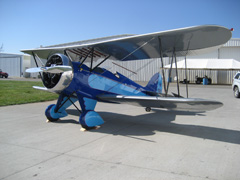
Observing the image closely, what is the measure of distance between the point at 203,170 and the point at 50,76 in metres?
4.50

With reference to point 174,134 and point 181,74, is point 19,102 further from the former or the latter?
point 181,74

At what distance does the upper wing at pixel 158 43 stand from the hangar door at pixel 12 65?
5180 cm

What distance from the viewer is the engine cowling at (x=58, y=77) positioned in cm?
565

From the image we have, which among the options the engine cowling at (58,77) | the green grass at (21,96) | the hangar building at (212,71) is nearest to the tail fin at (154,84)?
the engine cowling at (58,77)

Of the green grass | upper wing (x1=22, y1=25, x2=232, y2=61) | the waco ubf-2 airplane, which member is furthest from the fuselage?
the green grass

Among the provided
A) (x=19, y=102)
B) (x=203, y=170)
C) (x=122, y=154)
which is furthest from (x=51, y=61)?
(x=19, y=102)

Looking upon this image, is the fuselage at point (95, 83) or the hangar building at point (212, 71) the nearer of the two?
the fuselage at point (95, 83)

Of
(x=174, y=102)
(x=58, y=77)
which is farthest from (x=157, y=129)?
(x=58, y=77)

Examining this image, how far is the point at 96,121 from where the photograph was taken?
5.84 metres

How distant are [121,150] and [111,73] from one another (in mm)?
3106

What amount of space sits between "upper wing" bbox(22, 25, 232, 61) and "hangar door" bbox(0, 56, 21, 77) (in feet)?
170

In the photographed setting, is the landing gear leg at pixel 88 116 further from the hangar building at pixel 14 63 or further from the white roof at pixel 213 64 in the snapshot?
the hangar building at pixel 14 63

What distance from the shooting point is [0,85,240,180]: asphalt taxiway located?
322cm

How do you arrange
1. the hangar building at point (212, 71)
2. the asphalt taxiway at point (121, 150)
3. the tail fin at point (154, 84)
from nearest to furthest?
the asphalt taxiway at point (121, 150)
the tail fin at point (154, 84)
the hangar building at point (212, 71)
